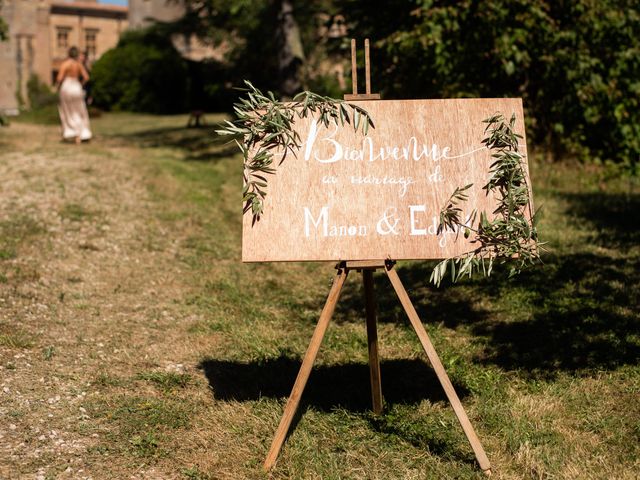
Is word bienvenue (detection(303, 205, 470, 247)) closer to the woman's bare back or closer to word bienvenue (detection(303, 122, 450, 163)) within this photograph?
word bienvenue (detection(303, 122, 450, 163))

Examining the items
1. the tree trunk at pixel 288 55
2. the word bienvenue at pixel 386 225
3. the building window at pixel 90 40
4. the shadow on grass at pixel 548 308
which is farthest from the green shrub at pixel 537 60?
the building window at pixel 90 40

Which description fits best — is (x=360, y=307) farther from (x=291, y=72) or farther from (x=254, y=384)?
(x=291, y=72)

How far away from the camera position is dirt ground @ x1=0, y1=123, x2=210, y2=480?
4.57 metres

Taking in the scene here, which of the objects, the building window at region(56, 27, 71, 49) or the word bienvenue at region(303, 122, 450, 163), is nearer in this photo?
the word bienvenue at region(303, 122, 450, 163)

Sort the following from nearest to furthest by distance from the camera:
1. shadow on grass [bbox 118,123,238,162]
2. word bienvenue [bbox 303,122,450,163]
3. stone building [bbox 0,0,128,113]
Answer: word bienvenue [bbox 303,122,450,163] < shadow on grass [bbox 118,123,238,162] < stone building [bbox 0,0,128,113]

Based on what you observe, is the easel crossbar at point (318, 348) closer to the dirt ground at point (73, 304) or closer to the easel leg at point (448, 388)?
the easel leg at point (448, 388)

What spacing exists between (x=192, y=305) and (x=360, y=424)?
9.64 feet

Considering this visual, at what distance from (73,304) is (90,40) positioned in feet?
161

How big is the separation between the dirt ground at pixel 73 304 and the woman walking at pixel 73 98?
412 centimetres

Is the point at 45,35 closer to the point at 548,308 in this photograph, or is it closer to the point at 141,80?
the point at 141,80

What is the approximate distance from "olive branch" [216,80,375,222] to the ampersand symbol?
45 cm

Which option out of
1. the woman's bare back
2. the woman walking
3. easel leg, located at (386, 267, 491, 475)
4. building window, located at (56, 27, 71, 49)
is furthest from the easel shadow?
building window, located at (56, 27, 71, 49)

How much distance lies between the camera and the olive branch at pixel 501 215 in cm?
414

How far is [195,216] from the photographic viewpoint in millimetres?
10828
